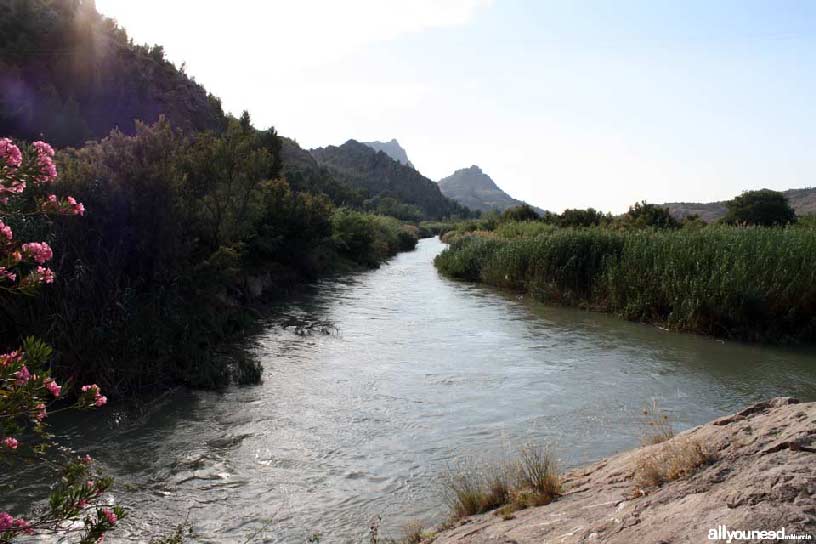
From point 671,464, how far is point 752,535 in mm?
1204

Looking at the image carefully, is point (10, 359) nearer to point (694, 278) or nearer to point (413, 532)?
point (413, 532)

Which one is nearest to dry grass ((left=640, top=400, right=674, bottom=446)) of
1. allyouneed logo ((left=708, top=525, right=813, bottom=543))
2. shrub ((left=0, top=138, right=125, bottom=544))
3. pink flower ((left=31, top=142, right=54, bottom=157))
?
allyouneed logo ((left=708, top=525, right=813, bottom=543))

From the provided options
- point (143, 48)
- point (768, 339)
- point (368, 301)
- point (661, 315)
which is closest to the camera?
point (768, 339)

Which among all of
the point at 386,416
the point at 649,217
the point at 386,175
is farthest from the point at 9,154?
the point at 386,175

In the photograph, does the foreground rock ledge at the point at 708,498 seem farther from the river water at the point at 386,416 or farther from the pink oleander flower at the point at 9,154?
the pink oleander flower at the point at 9,154

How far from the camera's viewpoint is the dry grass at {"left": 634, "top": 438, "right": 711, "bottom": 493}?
12.9 ft

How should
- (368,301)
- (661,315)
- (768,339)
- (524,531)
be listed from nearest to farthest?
(524,531) → (768,339) → (661,315) → (368,301)

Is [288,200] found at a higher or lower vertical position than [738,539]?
higher

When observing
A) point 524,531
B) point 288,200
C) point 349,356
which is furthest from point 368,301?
point 524,531

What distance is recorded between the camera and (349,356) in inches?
450

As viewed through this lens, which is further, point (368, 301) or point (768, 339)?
point (368, 301)

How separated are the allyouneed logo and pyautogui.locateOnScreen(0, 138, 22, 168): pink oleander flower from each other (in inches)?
155

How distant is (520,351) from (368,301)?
26.3 ft

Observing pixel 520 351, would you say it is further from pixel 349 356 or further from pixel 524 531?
pixel 524 531
